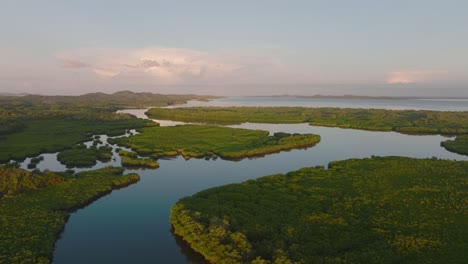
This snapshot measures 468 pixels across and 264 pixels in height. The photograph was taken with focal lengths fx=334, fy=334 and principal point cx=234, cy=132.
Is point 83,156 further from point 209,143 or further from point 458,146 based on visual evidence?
point 458,146

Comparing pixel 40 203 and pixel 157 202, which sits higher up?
pixel 40 203

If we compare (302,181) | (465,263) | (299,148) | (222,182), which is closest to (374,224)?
(465,263)

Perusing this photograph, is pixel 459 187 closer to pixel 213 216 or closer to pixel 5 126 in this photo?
pixel 213 216

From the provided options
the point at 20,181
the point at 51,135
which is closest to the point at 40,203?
the point at 20,181

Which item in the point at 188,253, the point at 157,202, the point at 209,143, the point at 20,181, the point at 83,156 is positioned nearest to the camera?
the point at 188,253

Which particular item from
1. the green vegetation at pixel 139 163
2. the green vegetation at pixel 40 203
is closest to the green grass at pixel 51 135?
the green vegetation at pixel 139 163

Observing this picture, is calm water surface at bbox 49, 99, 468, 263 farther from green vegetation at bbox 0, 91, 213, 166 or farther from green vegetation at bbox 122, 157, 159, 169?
green vegetation at bbox 0, 91, 213, 166

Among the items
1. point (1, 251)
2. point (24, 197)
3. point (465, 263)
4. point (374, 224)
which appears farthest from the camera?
point (24, 197)

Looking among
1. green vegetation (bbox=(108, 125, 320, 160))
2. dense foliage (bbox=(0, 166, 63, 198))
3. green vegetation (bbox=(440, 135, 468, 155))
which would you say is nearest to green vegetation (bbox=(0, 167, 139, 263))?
dense foliage (bbox=(0, 166, 63, 198))
